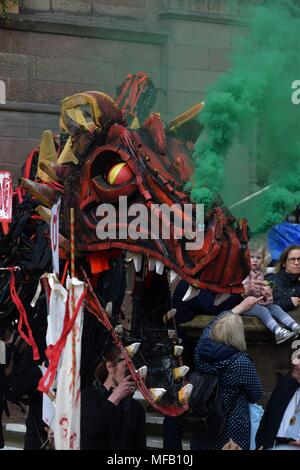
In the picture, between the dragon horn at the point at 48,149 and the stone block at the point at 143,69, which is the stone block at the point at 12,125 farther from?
the dragon horn at the point at 48,149

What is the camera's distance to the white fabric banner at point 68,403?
878 centimetres

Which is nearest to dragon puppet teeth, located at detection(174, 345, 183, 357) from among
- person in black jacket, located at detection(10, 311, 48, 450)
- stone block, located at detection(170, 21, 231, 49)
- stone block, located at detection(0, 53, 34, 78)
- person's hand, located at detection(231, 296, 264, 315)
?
person's hand, located at detection(231, 296, 264, 315)

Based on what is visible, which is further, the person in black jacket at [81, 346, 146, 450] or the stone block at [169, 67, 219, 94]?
the stone block at [169, 67, 219, 94]

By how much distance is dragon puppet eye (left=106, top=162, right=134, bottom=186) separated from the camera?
9000 mm

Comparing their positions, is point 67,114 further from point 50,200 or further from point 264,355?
point 264,355

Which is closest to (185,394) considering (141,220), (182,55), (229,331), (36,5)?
(229,331)

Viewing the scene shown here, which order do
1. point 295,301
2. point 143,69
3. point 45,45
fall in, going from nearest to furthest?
point 295,301 → point 143,69 → point 45,45

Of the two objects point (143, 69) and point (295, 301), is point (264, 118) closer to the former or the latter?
point (295, 301)

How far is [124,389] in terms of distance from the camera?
31.4ft

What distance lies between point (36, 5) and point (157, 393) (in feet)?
26.0

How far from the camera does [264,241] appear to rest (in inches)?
429

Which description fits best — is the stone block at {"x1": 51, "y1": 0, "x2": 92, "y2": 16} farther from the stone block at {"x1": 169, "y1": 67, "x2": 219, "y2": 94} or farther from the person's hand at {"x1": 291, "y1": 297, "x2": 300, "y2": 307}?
the person's hand at {"x1": 291, "y1": 297, "x2": 300, "y2": 307}

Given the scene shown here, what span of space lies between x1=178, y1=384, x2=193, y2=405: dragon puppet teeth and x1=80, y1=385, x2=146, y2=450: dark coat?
0.41m

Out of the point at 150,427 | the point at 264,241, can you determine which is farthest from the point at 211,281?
the point at 150,427
